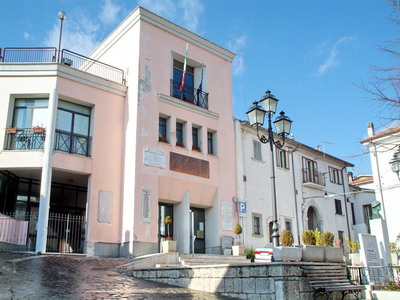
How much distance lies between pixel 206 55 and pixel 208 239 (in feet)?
31.6

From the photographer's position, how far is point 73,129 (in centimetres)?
1783

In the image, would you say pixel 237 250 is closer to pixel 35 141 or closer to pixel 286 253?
pixel 286 253

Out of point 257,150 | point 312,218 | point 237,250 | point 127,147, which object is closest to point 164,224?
point 237,250

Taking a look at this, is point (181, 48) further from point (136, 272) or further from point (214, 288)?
point (214, 288)

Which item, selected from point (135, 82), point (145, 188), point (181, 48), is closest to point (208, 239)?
point (145, 188)

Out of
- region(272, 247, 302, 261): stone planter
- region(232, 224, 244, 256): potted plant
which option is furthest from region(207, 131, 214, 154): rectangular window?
region(272, 247, 302, 261): stone planter

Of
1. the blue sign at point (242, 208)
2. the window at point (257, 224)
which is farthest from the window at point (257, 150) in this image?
the blue sign at point (242, 208)

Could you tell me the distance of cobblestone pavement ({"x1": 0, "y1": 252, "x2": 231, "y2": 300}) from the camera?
817cm

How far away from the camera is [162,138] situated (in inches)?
758

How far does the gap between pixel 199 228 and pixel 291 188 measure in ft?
26.2

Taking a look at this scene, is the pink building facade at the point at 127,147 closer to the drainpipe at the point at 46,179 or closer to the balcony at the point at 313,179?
the drainpipe at the point at 46,179

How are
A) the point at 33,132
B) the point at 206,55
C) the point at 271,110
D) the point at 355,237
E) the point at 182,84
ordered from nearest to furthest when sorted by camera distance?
the point at 271,110, the point at 33,132, the point at 182,84, the point at 206,55, the point at 355,237

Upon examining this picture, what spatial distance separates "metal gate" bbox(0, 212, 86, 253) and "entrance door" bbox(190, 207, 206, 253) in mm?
5165

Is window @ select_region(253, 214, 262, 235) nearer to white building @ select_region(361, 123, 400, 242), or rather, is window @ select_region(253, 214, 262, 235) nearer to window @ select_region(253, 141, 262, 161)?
window @ select_region(253, 141, 262, 161)
